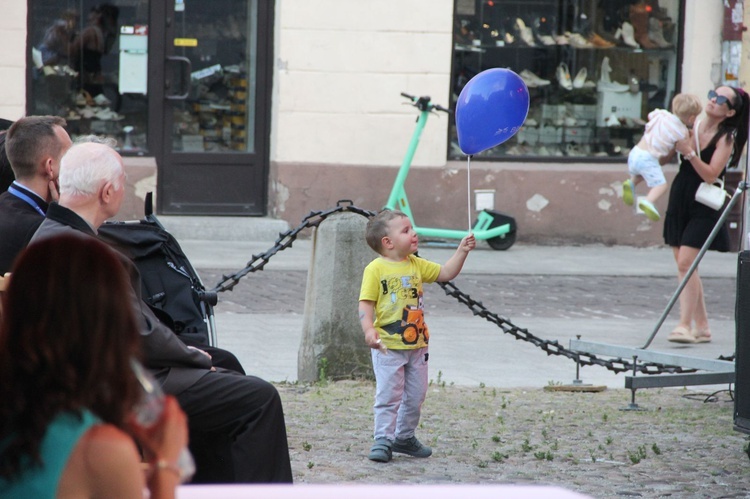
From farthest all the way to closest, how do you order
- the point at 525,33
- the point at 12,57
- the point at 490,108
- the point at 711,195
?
1. the point at 525,33
2. the point at 12,57
3. the point at 711,195
4. the point at 490,108

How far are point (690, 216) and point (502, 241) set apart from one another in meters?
4.58

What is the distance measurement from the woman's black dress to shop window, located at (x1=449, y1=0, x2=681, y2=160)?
5.03m

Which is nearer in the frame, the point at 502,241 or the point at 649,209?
the point at 649,209

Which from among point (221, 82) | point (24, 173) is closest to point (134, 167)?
point (221, 82)

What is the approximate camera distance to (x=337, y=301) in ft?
22.0

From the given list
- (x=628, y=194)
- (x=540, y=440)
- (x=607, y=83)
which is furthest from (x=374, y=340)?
(x=607, y=83)

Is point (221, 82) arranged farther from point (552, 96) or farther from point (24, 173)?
point (24, 173)

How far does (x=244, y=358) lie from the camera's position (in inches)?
295

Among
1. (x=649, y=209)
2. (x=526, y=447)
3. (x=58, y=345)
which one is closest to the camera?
(x=58, y=345)

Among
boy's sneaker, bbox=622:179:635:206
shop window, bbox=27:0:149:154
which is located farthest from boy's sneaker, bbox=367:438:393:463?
shop window, bbox=27:0:149:154

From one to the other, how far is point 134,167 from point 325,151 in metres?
2.02

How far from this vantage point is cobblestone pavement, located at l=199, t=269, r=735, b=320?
9.61m

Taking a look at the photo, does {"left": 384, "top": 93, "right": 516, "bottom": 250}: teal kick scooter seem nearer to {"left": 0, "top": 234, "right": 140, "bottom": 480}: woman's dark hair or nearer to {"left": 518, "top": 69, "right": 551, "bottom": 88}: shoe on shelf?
{"left": 518, "top": 69, "right": 551, "bottom": 88}: shoe on shelf

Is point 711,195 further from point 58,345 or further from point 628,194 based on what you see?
point 58,345
